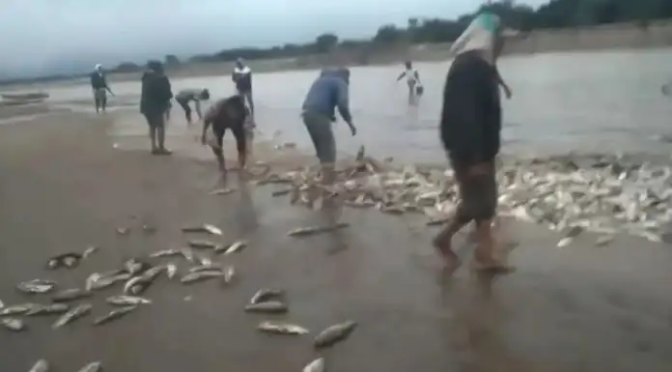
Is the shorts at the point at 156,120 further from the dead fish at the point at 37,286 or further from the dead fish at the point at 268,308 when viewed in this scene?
the dead fish at the point at 268,308

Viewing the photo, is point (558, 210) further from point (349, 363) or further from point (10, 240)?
point (10, 240)

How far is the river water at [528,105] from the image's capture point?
6.86 metres

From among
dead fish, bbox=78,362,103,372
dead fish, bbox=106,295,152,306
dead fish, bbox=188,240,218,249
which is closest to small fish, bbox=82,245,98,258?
dead fish, bbox=188,240,218,249

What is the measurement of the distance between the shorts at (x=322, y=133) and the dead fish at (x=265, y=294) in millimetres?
2718

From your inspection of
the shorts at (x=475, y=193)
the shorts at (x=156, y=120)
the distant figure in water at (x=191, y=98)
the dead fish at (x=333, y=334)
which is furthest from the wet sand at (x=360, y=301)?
the shorts at (x=156, y=120)

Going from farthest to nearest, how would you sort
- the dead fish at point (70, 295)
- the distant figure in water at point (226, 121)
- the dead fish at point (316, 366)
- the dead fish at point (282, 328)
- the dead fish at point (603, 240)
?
the distant figure in water at point (226, 121) < the dead fish at point (603, 240) < the dead fish at point (70, 295) < the dead fish at point (282, 328) < the dead fish at point (316, 366)

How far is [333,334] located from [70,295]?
67.8 inches

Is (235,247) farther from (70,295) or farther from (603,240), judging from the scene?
(603,240)

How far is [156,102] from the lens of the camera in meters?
8.05

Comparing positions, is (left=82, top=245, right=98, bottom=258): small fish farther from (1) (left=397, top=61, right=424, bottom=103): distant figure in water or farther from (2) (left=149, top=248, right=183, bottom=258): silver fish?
(1) (left=397, top=61, right=424, bottom=103): distant figure in water

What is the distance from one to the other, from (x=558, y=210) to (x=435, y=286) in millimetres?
1788

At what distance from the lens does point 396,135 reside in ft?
34.8

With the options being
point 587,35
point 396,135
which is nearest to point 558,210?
point 587,35

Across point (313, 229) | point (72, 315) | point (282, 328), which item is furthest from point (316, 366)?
point (313, 229)
